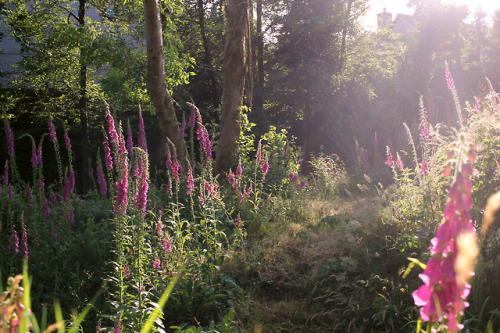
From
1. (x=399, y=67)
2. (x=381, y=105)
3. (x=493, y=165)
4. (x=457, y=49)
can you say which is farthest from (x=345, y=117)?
(x=493, y=165)

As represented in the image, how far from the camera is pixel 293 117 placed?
1672cm

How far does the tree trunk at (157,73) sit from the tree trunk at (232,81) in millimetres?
811

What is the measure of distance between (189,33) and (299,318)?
16.4m

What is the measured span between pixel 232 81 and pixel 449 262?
7.27 meters

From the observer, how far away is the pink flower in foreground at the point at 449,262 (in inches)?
44.1

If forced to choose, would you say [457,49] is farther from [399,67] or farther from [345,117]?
[345,117]

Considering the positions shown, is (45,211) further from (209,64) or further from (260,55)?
(260,55)

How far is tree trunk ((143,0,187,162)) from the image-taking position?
750cm

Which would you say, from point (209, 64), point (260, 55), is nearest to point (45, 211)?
point (209, 64)

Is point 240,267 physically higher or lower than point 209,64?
lower

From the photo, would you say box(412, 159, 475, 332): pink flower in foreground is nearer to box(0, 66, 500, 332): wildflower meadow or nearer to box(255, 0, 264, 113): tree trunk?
box(0, 66, 500, 332): wildflower meadow

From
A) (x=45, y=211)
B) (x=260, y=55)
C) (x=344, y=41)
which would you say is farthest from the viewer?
(x=260, y=55)

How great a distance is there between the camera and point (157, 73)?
7598 mm

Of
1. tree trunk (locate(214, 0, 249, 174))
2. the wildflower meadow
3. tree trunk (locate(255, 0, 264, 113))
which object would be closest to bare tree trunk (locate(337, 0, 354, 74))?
tree trunk (locate(255, 0, 264, 113))
